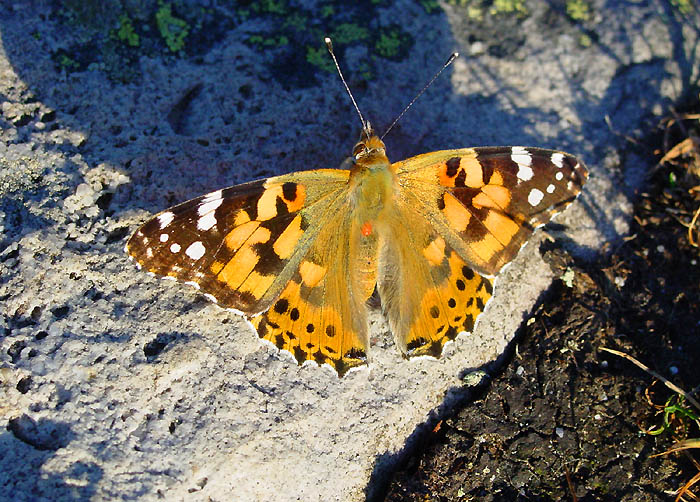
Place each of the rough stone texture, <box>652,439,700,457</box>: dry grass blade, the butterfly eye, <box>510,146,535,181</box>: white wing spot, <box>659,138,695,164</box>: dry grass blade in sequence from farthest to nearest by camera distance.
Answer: <box>659,138,695,164</box>: dry grass blade
the butterfly eye
<box>510,146,535,181</box>: white wing spot
<box>652,439,700,457</box>: dry grass blade
the rough stone texture

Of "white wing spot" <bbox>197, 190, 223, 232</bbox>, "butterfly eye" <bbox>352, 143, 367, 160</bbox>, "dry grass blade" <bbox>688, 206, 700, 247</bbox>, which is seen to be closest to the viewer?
"white wing spot" <bbox>197, 190, 223, 232</bbox>

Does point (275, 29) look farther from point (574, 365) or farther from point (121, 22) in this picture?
point (574, 365)

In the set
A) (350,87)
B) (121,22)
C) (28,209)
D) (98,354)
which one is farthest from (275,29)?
(98,354)

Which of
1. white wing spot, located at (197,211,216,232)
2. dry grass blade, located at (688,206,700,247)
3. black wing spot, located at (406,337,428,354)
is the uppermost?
white wing spot, located at (197,211,216,232)

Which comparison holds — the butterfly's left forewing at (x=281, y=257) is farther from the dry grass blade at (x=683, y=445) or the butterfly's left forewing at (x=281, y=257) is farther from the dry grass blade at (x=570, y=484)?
the dry grass blade at (x=683, y=445)

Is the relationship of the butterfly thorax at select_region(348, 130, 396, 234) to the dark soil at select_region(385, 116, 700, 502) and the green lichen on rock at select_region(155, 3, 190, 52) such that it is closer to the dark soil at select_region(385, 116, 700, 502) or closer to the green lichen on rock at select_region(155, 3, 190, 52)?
Result: the dark soil at select_region(385, 116, 700, 502)

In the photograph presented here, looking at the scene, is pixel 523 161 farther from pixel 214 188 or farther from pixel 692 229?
pixel 214 188

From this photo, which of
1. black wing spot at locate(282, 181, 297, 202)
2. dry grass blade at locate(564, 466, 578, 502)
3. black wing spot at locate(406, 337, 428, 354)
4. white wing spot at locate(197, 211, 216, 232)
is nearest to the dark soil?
dry grass blade at locate(564, 466, 578, 502)
